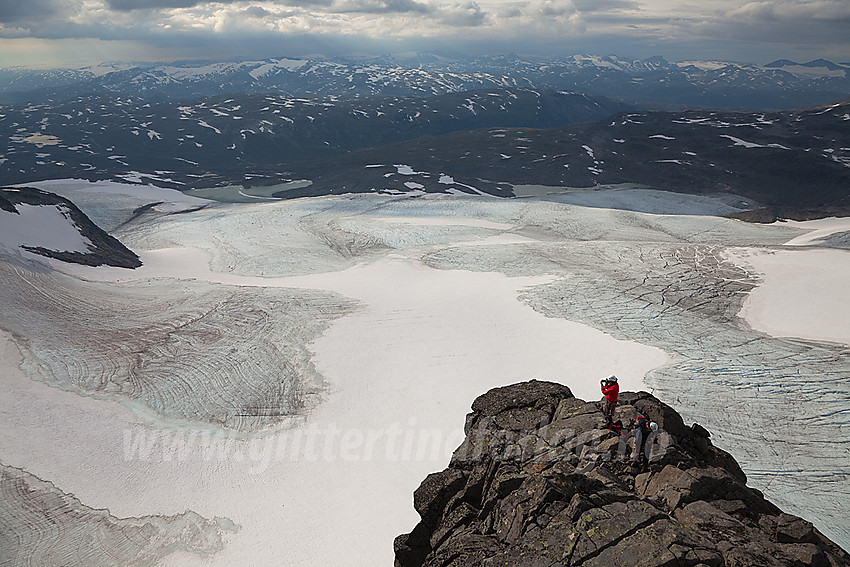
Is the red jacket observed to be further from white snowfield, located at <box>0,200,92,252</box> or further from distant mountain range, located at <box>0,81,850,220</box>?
distant mountain range, located at <box>0,81,850,220</box>

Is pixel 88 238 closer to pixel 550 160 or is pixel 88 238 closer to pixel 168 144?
pixel 550 160

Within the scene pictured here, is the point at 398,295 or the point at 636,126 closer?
the point at 398,295

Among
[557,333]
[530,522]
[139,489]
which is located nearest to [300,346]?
[139,489]

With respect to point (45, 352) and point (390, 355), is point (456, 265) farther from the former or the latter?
point (45, 352)

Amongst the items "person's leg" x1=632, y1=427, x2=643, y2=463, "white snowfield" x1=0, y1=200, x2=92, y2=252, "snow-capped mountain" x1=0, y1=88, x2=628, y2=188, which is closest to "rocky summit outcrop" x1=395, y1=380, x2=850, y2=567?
"person's leg" x1=632, y1=427, x2=643, y2=463

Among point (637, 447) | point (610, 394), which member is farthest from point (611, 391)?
point (637, 447)

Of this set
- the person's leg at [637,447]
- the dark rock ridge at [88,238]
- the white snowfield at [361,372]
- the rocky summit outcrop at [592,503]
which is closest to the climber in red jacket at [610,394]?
the rocky summit outcrop at [592,503]
